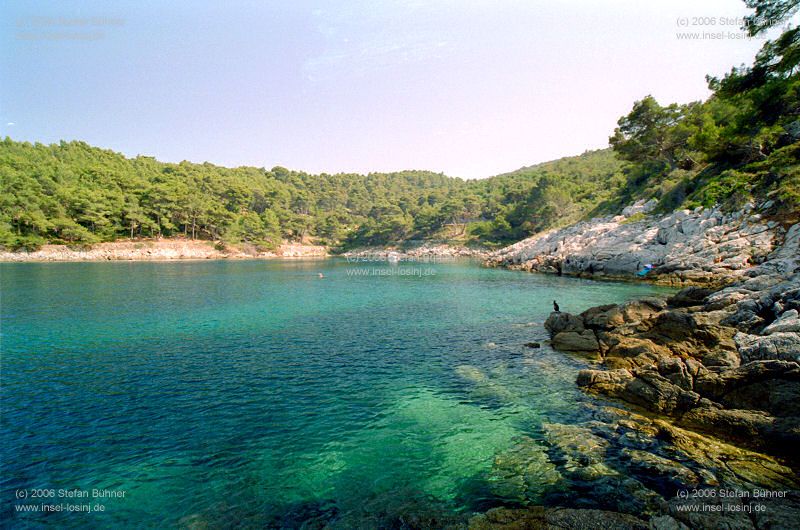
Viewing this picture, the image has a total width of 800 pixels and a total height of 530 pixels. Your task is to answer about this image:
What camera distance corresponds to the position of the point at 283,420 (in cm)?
1306

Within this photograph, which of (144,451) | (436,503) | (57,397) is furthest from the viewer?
(57,397)

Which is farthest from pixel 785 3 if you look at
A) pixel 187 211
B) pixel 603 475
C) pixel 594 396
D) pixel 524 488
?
pixel 187 211

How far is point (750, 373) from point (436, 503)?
11.6m

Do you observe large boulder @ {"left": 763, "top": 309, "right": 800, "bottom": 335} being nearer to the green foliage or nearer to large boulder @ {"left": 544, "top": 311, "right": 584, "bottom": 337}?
large boulder @ {"left": 544, "top": 311, "right": 584, "bottom": 337}

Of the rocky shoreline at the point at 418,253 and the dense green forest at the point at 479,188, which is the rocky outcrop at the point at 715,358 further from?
the rocky shoreline at the point at 418,253

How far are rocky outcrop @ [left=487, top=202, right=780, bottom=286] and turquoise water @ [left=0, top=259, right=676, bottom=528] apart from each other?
72.5ft

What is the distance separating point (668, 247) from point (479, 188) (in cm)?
15689

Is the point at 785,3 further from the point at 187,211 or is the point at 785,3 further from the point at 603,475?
the point at 187,211

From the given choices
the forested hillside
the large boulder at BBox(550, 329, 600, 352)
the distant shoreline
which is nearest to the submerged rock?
the large boulder at BBox(550, 329, 600, 352)

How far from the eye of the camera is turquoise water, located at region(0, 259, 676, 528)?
8.93 m

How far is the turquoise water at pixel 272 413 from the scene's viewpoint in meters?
8.93

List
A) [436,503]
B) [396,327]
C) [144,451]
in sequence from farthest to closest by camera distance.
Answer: [396,327] → [144,451] → [436,503]

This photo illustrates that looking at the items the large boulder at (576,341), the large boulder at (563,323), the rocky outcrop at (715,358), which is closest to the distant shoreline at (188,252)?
the large boulder at (563,323)

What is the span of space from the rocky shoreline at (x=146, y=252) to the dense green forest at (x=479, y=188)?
3262 mm
